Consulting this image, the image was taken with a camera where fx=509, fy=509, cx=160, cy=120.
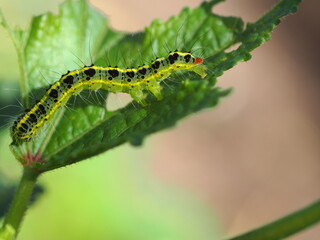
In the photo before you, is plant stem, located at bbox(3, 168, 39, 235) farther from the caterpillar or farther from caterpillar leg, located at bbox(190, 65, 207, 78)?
caterpillar leg, located at bbox(190, 65, 207, 78)

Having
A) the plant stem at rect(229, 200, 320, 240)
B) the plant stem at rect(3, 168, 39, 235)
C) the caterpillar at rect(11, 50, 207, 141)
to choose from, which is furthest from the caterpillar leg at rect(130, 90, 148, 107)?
the plant stem at rect(229, 200, 320, 240)

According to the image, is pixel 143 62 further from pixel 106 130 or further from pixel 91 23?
pixel 106 130

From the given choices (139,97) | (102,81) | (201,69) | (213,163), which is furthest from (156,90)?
(213,163)

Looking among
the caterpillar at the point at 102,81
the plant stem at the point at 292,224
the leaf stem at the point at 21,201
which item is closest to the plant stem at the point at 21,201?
the leaf stem at the point at 21,201

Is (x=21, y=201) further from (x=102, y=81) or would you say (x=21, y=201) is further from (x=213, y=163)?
(x=213, y=163)

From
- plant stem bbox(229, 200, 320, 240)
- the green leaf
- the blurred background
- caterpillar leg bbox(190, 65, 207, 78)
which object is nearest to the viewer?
plant stem bbox(229, 200, 320, 240)

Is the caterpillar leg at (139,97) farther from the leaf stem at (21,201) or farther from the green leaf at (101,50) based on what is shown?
the leaf stem at (21,201)

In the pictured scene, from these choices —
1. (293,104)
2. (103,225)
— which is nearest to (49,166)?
(103,225)
